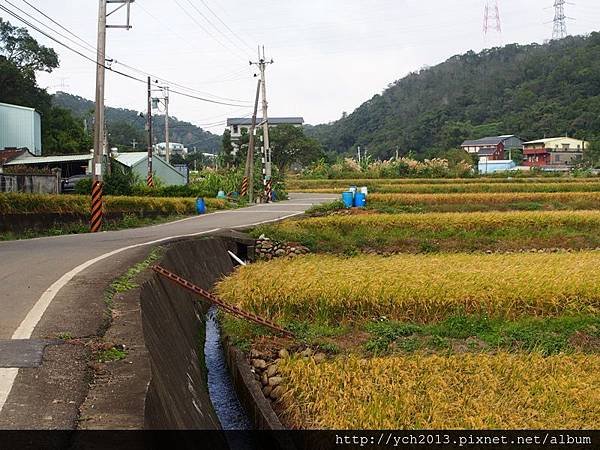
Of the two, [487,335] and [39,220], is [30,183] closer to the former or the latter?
[39,220]

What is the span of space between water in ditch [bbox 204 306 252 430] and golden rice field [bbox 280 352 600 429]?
2.81 feet

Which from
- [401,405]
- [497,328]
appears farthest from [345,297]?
[401,405]

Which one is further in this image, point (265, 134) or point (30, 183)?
point (265, 134)

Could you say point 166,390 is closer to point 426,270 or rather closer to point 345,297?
point 345,297

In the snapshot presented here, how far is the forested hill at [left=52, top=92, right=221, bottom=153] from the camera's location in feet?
312

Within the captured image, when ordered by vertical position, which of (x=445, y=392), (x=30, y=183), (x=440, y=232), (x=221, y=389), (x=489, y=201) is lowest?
(x=221, y=389)

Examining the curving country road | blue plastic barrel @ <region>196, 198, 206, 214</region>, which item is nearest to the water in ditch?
the curving country road

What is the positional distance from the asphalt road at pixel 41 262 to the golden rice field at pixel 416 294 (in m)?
2.93

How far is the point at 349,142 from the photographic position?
111 meters

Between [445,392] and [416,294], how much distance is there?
157 inches

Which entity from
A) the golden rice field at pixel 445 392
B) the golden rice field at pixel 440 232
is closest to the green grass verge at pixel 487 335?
the golden rice field at pixel 445 392

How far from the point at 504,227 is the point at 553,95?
73962 millimetres

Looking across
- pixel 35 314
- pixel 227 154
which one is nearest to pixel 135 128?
pixel 227 154

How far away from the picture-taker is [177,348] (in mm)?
8781
